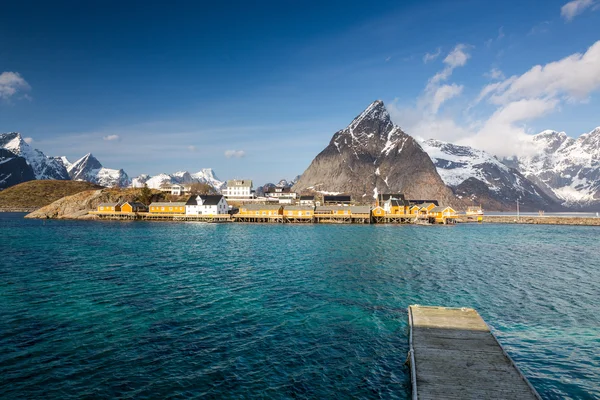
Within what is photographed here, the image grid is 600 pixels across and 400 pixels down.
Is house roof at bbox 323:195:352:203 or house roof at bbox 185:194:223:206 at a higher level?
house roof at bbox 323:195:352:203

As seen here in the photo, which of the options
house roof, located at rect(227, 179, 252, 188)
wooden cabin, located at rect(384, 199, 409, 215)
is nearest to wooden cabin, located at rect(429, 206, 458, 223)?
wooden cabin, located at rect(384, 199, 409, 215)

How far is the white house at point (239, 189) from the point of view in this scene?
184000 mm

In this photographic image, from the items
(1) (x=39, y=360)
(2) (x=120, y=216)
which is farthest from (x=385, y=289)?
(2) (x=120, y=216)

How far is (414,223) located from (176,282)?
105 meters

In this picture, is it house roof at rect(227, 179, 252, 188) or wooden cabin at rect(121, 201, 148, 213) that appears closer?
wooden cabin at rect(121, 201, 148, 213)

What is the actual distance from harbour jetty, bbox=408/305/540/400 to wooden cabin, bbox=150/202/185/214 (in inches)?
4585

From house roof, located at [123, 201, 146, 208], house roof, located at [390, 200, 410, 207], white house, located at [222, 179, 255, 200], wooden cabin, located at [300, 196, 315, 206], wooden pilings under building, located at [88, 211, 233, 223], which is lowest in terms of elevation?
wooden pilings under building, located at [88, 211, 233, 223]

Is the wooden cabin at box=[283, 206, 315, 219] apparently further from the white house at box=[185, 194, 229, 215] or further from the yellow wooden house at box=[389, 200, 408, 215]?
the yellow wooden house at box=[389, 200, 408, 215]

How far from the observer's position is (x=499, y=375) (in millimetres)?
13938

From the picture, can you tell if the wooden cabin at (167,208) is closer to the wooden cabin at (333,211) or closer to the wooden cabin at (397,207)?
the wooden cabin at (333,211)

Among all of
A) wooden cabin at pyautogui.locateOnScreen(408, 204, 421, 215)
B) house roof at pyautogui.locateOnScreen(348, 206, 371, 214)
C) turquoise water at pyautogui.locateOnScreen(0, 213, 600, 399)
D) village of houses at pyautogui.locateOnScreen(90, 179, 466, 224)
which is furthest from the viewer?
wooden cabin at pyautogui.locateOnScreen(408, 204, 421, 215)

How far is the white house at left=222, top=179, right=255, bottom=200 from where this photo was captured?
18400 cm

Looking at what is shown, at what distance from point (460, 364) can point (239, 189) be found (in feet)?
574

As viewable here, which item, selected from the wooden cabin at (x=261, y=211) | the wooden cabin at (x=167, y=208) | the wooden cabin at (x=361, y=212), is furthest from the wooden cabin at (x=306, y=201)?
the wooden cabin at (x=167, y=208)
